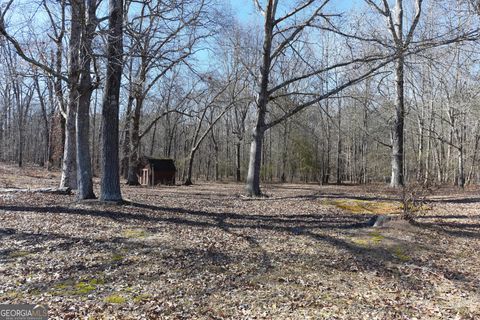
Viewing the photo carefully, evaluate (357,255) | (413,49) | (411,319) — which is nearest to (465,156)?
(413,49)

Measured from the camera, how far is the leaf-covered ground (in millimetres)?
4109

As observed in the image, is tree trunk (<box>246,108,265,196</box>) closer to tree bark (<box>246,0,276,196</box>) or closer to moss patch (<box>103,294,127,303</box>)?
tree bark (<box>246,0,276,196</box>)

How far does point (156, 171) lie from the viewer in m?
23.0

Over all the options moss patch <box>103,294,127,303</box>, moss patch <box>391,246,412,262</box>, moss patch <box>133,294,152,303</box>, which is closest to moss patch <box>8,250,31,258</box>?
moss patch <box>103,294,127,303</box>

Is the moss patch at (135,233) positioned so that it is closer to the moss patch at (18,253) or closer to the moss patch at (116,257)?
the moss patch at (116,257)

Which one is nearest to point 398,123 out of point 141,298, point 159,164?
point 159,164

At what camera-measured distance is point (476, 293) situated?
187 inches

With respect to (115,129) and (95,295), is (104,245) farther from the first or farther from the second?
(115,129)

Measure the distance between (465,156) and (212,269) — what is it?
3170 cm

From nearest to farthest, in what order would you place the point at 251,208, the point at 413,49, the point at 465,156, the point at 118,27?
the point at 118,27, the point at 251,208, the point at 413,49, the point at 465,156

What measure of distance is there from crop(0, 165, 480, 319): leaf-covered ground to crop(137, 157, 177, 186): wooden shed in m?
13.5

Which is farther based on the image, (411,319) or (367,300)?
(367,300)

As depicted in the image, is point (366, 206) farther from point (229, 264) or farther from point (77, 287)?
point (77, 287)

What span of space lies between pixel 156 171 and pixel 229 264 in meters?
18.2
